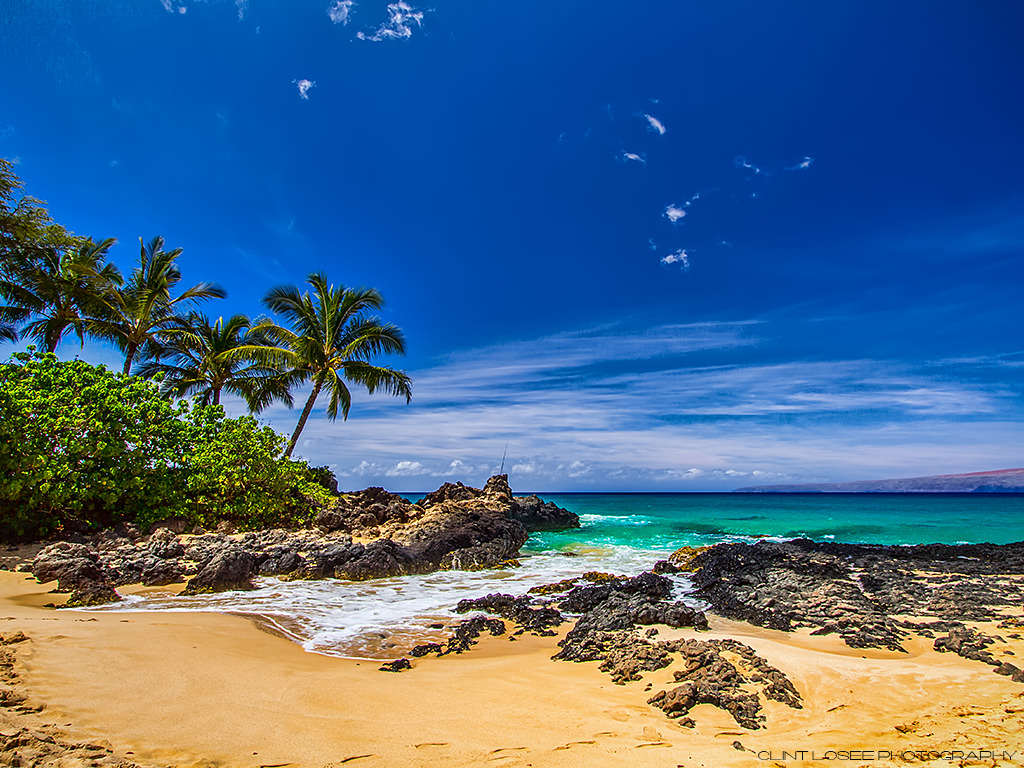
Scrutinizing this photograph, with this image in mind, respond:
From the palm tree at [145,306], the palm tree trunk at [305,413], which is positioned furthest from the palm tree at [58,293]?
the palm tree trunk at [305,413]

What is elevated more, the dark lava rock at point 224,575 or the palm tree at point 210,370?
the palm tree at point 210,370

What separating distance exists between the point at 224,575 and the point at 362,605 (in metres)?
3.10

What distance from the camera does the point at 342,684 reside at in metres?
5.15

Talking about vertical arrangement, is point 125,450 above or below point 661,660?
above

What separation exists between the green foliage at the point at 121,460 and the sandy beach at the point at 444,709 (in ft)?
25.6

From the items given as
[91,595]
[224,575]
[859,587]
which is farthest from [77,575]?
[859,587]

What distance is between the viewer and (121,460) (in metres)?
14.0

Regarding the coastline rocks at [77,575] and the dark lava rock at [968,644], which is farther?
the coastline rocks at [77,575]

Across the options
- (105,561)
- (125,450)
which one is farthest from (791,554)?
(125,450)

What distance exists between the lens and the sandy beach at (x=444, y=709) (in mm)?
3490

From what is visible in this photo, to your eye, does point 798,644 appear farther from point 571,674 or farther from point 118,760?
point 118,760

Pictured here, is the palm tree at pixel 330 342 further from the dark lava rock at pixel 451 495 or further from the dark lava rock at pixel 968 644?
the dark lava rock at pixel 968 644

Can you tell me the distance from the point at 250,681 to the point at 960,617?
1121 centimetres

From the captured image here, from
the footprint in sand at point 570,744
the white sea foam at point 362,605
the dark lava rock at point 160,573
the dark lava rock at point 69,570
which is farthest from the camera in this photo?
the dark lava rock at point 160,573
